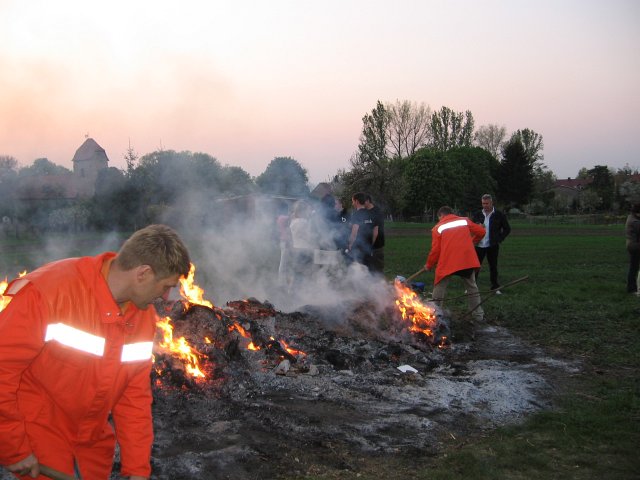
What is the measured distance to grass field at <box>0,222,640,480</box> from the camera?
13.7 ft

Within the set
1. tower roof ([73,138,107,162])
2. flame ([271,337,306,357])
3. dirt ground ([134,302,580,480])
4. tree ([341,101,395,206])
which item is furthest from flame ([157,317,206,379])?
tree ([341,101,395,206])

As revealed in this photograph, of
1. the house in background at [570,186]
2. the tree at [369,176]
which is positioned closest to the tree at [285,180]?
the tree at [369,176]

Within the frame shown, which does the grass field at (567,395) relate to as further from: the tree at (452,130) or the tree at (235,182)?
the tree at (452,130)

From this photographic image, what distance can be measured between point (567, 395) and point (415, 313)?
8.86 feet

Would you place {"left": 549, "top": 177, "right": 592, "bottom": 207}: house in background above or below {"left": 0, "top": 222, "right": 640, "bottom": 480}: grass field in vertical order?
above

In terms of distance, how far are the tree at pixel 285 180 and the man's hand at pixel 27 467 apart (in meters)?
11.5

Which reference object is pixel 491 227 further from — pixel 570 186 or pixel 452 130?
pixel 570 186

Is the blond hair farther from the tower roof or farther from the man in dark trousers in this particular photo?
the tower roof

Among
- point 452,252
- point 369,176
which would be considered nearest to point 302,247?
point 452,252

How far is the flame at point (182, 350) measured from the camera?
17.7ft

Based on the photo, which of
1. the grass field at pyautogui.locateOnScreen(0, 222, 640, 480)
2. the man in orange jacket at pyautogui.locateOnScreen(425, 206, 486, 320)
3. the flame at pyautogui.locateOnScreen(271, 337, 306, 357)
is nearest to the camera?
the grass field at pyautogui.locateOnScreen(0, 222, 640, 480)

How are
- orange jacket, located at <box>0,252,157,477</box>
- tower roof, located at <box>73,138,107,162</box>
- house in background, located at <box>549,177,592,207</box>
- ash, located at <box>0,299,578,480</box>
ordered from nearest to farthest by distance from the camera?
orange jacket, located at <box>0,252,157,477</box> → ash, located at <box>0,299,578,480</box> → tower roof, located at <box>73,138,107,162</box> → house in background, located at <box>549,177,592,207</box>

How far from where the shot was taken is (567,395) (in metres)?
5.92

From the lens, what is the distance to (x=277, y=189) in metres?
14.5
